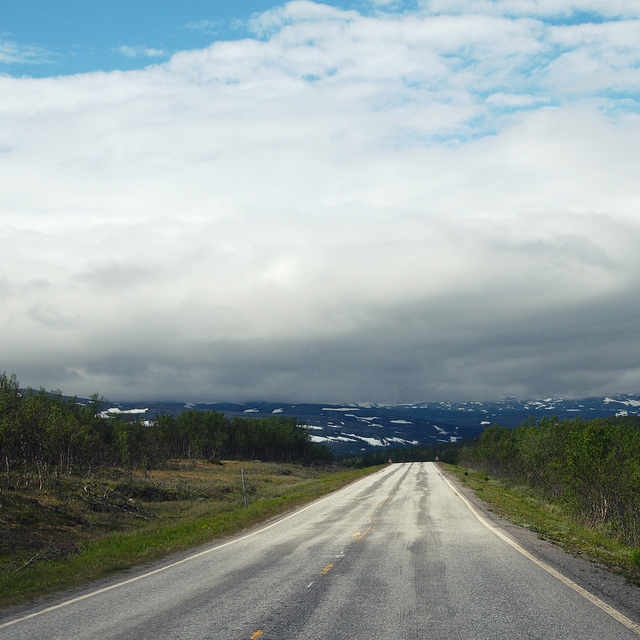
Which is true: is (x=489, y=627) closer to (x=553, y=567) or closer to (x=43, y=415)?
(x=553, y=567)

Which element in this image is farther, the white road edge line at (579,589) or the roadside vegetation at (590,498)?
the roadside vegetation at (590,498)

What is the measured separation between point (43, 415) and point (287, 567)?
41854 mm

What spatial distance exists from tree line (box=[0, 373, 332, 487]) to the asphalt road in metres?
29.4

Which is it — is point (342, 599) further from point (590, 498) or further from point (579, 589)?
point (590, 498)

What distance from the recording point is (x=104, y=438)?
80750 millimetres

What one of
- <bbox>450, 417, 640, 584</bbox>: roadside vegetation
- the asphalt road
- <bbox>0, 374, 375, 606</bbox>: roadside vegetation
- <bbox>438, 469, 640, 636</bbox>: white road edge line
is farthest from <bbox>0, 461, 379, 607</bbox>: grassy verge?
<bbox>450, 417, 640, 584</bbox>: roadside vegetation

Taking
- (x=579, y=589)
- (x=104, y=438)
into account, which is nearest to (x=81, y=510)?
(x=579, y=589)

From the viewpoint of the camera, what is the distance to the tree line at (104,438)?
44312 mm

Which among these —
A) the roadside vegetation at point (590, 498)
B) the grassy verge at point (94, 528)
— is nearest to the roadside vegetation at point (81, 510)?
the grassy verge at point (94, 528)

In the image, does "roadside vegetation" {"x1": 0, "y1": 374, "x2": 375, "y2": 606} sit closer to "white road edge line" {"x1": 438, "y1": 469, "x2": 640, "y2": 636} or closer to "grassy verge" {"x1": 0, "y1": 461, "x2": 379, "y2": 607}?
"grassy verge" {"x1": 0, "y1": 461, "x2": 379, "y2": 607}

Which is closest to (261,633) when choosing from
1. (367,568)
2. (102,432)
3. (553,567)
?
(367,568)

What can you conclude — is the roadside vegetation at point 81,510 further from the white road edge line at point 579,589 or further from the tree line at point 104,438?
the white road edge line at point 579,589

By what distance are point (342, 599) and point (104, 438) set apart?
80030mm

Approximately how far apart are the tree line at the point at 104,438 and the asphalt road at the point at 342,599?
29350 millimetres
